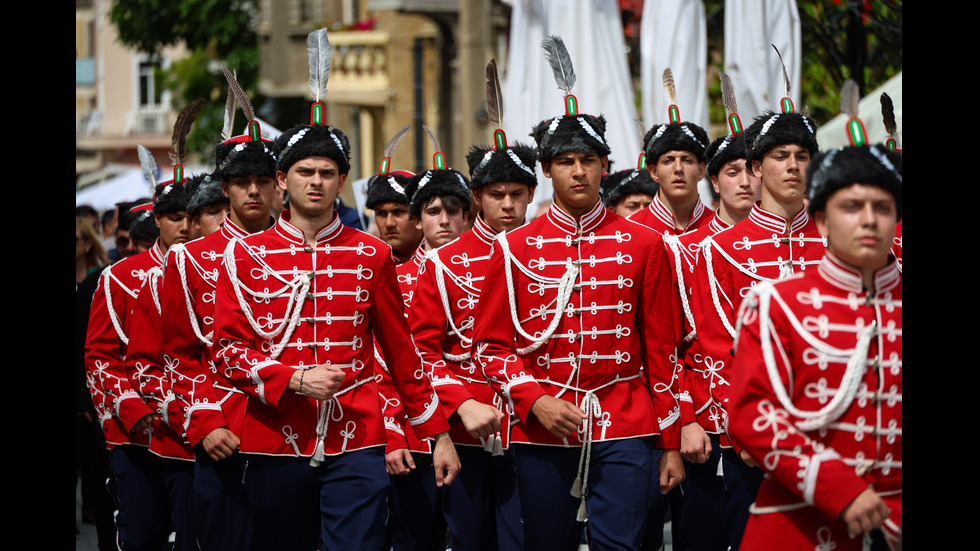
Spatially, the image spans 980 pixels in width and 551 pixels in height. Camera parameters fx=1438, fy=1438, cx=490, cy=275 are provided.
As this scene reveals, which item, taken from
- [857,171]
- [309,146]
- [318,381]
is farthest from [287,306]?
[857,171]

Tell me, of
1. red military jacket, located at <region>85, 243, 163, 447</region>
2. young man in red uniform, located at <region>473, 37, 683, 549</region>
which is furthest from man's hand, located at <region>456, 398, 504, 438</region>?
red military jacket, located at <region>85, 243, 163, 447</region>

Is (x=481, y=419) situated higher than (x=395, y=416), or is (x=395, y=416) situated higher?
(x=481, y=419)

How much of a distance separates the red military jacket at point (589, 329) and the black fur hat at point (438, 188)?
2088 millimetres

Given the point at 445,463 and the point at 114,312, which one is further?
the point at 114,312

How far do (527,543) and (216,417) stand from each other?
1.67 metres

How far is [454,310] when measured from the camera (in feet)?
24.6

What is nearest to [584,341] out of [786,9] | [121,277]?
[121,277]

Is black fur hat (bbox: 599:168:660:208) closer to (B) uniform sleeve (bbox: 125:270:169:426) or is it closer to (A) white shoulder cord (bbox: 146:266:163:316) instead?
(A) white shoulder cord (bbox: 146:266:163:316)

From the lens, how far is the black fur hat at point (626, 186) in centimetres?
962

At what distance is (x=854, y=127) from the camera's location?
4664 millimetres

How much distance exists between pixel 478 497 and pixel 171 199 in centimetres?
290

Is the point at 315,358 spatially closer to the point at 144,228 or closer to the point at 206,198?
the point at 206,198

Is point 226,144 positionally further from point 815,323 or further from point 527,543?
point 815,323

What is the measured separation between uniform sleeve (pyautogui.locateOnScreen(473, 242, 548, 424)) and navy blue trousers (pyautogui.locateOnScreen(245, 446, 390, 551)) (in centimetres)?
72
